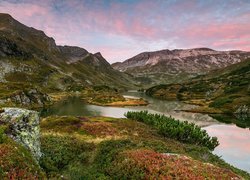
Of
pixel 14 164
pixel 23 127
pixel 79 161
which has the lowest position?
pixel 79 161

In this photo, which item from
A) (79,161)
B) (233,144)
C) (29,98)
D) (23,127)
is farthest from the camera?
(29,98)

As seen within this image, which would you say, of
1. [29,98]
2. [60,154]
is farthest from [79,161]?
[29,98]

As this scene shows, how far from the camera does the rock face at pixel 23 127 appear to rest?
82.2 ft

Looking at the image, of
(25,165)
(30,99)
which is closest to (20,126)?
(25,165)

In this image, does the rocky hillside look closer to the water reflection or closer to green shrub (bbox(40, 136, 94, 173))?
green shrub (bbox(40, 136, 94, 173))

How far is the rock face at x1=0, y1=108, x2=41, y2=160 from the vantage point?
986 inches

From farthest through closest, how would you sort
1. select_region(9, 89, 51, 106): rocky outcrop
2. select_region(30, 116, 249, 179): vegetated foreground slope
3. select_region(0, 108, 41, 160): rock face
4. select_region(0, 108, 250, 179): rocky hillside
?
select_region(9, 89, 51, 106): rocky outcrop
select_region(0, 108, 41, 160): rock face
select_region(30, 116, 249, 179): vegetated foreground slope
select_region(0, 108, 250, 179): rocky hillside

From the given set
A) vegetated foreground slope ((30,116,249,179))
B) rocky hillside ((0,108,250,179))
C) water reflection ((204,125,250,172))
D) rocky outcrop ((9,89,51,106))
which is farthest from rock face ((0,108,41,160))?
rocky outcrop ((9,89,51,106))

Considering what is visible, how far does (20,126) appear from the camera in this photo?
26.0 meters

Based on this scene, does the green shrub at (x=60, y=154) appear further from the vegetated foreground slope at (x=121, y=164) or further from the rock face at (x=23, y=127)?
the rock face at (x=23, y=127)

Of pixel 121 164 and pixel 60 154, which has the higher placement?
pixel 121 164

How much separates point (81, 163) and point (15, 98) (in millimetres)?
132459

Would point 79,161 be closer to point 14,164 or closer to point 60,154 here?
point 60,154

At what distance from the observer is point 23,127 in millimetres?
26391
